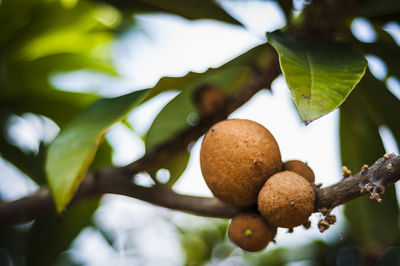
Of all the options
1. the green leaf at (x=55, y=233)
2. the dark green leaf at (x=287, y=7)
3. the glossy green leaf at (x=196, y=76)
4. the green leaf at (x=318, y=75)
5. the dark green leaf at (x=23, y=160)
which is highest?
the green leaf at (x=318, y=75)

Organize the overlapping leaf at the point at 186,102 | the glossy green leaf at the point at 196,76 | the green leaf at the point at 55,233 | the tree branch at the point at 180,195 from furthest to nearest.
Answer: the green leaf at the point at 55,233 < the overlapping leaf at the point at 186,102 < the glossy green leaf at the point at 196,76 < the tree branch at the point at 180,195

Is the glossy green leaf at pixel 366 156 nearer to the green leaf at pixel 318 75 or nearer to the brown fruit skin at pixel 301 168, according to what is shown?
the green leaf at pixel 318 75

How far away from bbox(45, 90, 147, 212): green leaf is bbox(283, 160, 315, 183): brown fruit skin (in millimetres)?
301

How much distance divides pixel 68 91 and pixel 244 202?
95 centimetres

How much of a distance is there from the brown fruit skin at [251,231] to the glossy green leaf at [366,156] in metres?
0.60

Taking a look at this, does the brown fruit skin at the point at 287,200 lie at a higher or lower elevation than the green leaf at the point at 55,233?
higher

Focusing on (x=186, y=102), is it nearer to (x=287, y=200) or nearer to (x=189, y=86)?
(x=189, y=86)

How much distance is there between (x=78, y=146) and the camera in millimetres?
688

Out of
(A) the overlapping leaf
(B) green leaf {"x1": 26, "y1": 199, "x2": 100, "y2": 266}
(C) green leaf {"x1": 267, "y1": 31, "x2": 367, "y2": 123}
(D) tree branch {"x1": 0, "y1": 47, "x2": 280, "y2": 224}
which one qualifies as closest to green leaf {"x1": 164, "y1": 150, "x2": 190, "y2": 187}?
(A) the overlapping leaf

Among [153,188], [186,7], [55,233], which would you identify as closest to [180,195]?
[153,188]

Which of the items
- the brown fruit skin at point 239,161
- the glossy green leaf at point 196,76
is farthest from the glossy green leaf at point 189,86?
the brown fruit skin at point 239,161

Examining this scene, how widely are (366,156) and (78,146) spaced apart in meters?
0.82

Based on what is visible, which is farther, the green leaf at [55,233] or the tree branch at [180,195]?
the green leaf at [55,233]

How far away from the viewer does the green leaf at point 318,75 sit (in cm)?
56
